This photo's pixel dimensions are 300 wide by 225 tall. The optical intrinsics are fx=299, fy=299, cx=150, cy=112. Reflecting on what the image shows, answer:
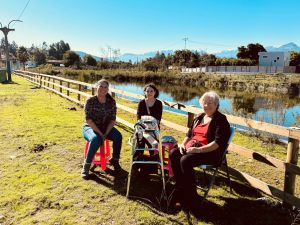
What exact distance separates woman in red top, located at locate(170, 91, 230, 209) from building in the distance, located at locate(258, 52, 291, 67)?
61.6 metres

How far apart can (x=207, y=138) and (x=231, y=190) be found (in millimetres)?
966

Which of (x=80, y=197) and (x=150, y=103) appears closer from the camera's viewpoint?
(x=80, y=197)

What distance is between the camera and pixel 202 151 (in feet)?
12.2

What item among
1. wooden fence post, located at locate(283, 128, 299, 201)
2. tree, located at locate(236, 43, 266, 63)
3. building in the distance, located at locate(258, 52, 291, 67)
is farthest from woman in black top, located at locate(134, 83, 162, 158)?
tree, located at locate(236, 43, 266, 63)

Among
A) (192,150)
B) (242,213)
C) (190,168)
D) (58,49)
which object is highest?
(58,49)

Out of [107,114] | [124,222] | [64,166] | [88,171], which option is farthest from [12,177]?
[124,222]

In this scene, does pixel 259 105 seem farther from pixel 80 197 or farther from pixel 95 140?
pixel 80 197

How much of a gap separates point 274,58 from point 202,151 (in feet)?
206

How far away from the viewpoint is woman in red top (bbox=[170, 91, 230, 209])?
3.69 meters

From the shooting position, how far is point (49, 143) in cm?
639

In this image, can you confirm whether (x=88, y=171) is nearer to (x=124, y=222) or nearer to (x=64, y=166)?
(x=64, y=166)

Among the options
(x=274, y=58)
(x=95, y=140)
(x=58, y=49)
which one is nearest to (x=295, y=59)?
(x=274, y=58)

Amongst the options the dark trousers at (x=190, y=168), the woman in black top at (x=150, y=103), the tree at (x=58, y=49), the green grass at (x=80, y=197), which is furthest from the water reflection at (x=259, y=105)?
the tree at (x=58, y=49)

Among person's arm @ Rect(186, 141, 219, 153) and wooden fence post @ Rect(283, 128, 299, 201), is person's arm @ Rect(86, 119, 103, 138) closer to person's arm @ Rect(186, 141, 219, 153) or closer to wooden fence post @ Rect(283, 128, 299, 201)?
person's arm @ Rect(186, 141, 219, 153)
